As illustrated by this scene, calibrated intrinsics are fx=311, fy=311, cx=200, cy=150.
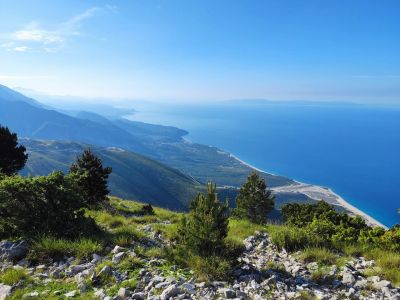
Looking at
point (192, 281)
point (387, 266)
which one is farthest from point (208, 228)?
point (387, 266)

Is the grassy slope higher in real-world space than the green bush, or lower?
higher

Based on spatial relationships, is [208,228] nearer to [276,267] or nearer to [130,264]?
[276,267]

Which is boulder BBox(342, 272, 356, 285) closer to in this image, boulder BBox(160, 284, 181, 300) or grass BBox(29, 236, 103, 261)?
boulder BBox(160, 284, 181, 300)

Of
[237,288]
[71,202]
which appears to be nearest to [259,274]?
[237,288]

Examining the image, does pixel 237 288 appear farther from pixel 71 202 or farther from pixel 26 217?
pixel 26 217

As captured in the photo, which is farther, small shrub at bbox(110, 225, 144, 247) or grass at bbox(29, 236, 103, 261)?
small shrub at bbox(110, 225, 144, 247)

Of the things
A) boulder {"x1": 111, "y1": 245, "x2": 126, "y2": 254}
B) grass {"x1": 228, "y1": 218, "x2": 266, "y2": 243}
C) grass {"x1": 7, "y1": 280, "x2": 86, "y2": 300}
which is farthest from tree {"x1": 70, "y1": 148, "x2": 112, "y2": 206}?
grass {"x1": 7, "y1": 280, "x2": 86, "y2": 300}

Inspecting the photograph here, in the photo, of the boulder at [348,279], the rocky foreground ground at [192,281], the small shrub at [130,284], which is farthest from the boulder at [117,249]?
the boulder at [348,279]
